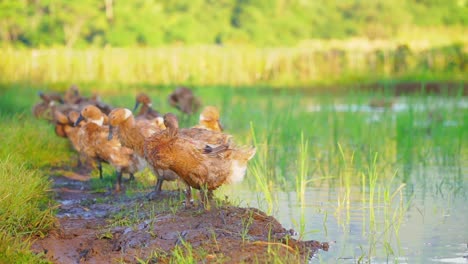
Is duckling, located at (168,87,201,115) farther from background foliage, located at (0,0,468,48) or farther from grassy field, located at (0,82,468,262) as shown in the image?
background foliage, located at (0,0,468,48)

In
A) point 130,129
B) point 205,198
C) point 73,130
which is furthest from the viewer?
point 73,130

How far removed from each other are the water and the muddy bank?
0.44 meters

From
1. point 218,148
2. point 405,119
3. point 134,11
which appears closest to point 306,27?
point 134,11

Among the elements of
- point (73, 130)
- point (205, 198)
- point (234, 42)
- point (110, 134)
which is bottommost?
point (205, 198)

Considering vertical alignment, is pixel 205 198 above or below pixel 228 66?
below

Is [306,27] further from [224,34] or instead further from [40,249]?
[40,249]

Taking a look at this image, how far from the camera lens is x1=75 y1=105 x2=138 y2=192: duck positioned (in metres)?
9.74

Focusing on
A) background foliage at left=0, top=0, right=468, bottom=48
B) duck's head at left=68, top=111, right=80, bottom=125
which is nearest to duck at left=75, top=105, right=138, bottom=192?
duck's head at left=68, top=111, right=80, bottom=125

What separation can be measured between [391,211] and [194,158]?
2.16m

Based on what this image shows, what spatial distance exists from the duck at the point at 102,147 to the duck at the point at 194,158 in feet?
6.38

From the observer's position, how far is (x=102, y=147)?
991cm

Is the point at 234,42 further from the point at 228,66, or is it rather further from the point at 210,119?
the point at 210,119

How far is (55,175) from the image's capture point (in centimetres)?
1114

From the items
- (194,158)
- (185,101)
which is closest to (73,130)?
(185,101)
